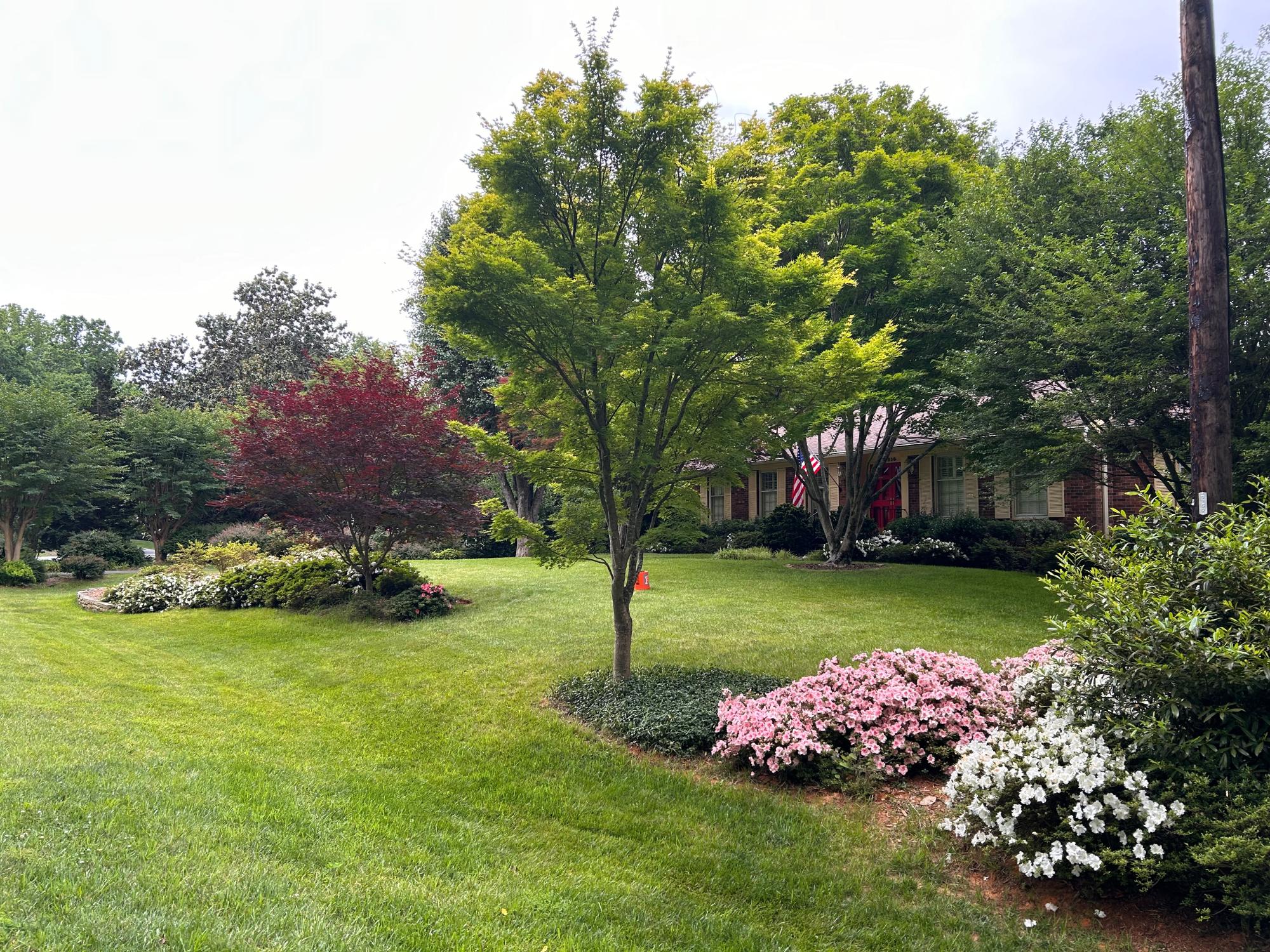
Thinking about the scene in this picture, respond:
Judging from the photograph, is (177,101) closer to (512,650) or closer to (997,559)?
(512,650)

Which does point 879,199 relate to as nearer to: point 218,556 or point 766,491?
point 766,491

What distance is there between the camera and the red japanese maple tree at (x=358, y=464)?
11164mm

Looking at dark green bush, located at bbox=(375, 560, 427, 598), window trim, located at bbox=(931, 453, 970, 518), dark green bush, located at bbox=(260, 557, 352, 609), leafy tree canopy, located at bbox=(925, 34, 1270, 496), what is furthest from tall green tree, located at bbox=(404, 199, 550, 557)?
leafy tree canopy, located at bbox=(925, 34, 1270, 496)

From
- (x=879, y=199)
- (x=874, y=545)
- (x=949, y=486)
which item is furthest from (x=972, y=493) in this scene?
(x=879, y=199)

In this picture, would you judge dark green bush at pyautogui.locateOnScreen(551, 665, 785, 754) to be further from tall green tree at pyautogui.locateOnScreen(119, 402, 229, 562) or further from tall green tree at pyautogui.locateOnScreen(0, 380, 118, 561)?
tall green tree at pyautogui.locateOnScreen(119, 402, 229, 562)

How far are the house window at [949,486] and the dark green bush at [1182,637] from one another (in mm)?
13959

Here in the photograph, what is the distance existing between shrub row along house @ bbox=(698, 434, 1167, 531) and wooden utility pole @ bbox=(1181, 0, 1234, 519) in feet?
20.7

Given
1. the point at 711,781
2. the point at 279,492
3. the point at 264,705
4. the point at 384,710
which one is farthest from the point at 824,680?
the point at 279,492

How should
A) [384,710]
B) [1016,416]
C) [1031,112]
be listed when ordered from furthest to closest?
[1031,112] → [1016,416] → [384,710]

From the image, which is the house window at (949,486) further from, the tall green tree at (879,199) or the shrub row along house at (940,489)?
the tall green tree at (879,199)

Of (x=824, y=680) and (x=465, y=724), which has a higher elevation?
(x=824, y=680)

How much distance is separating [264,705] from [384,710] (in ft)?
4.04

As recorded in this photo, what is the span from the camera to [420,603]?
11.0 meters

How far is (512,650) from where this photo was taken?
27.8 ft
